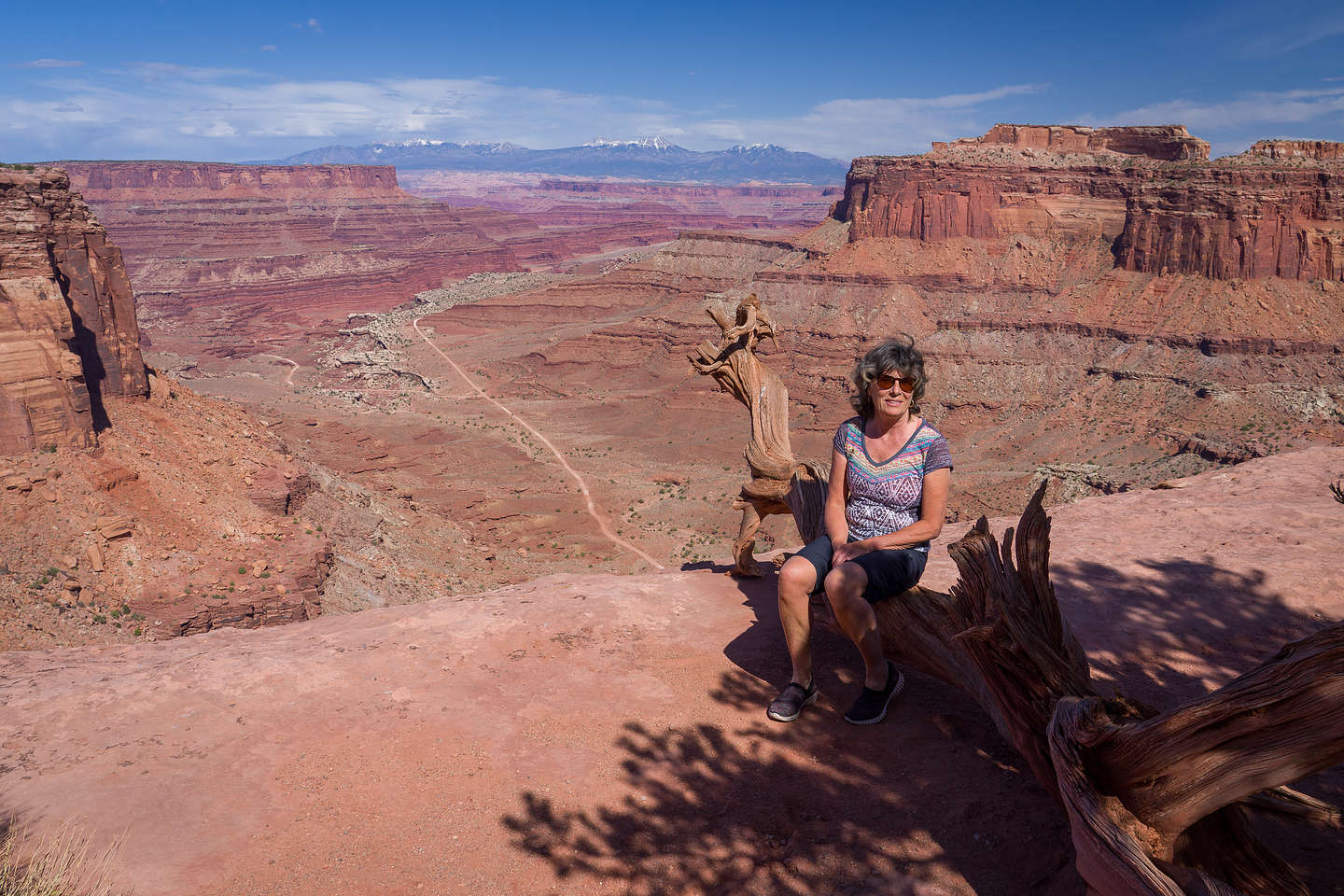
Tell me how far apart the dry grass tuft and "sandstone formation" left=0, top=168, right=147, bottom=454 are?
60.3 ft

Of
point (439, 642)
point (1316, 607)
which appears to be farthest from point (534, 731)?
point (1316, 607)

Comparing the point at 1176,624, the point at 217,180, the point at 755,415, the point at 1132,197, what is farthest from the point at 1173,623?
the point at 217,180

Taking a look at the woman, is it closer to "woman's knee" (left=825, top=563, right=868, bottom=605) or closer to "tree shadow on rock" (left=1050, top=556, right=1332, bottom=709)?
"woman's knee" (left=825, top=563, right=868, bottom=605)

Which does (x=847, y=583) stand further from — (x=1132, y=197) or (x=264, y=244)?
(x=264, y=244)

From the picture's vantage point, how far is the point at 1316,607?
6973 mm

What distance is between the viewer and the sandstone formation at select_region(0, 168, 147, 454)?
1864 centimetres

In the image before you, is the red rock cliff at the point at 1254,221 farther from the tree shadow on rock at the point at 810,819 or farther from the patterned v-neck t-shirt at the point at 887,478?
the tree shadow on rock at the point at 810,819

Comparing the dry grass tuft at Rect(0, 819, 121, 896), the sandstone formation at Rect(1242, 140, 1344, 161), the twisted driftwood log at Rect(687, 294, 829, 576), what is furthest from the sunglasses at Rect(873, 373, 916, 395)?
the sandstone formation at Rect(1242, 140, 1344, 161)

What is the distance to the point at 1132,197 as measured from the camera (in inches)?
1973

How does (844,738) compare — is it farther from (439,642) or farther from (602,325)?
(602,325)

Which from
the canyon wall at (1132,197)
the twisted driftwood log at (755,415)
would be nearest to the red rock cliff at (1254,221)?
the canyon wall at (1132,197)

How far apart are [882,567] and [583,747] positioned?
7.81 ft

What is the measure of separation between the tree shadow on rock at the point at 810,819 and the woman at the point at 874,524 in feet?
1.24

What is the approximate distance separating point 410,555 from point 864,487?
20.6 m
